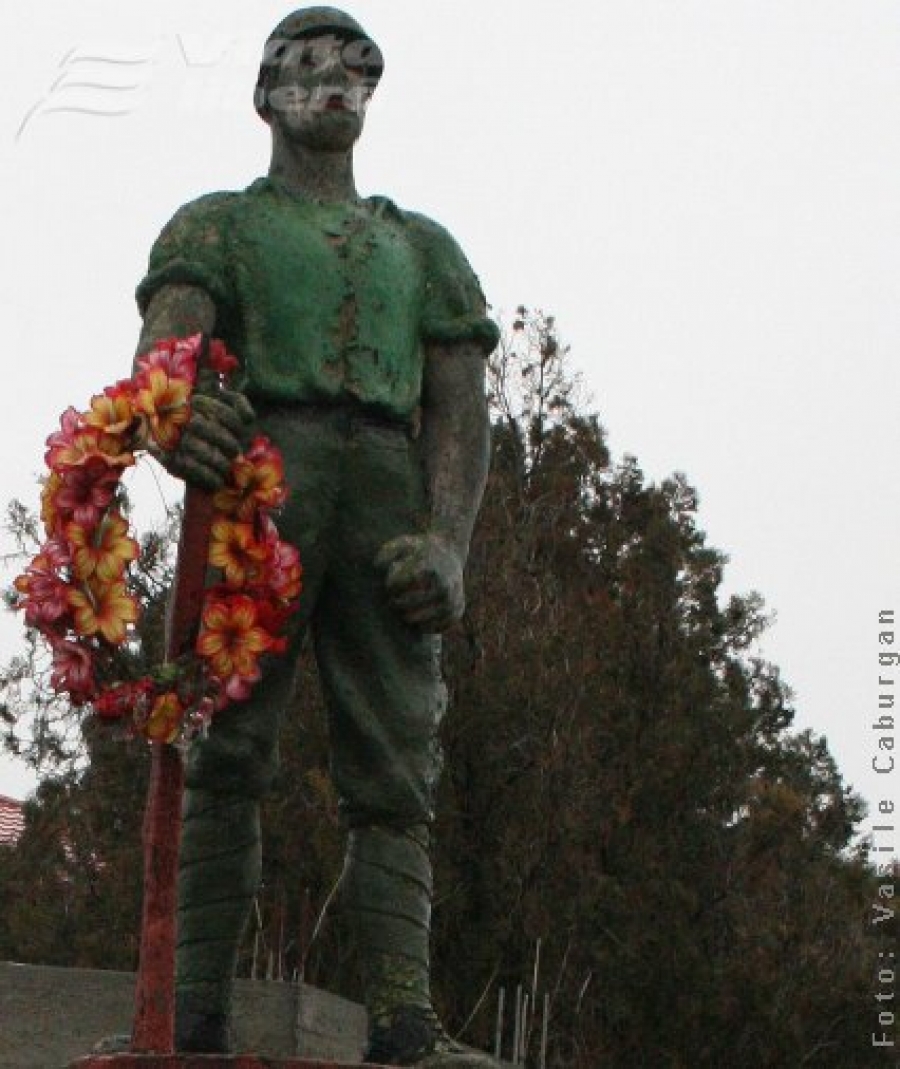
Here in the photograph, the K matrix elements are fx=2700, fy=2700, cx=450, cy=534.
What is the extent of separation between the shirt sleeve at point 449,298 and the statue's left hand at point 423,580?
585 millimetres

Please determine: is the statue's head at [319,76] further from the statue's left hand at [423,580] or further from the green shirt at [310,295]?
the statue's left hand at [423,580]

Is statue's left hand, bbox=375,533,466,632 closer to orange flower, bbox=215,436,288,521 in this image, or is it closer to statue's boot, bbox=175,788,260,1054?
orange flower, bbox=215,436,288,521

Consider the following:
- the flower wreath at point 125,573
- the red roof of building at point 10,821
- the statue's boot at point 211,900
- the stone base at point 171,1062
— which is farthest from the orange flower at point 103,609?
the red roof of building at point 10,821

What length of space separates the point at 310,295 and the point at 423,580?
2.60 feet

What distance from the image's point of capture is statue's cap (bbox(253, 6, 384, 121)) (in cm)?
702

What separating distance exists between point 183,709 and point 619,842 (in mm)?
16647

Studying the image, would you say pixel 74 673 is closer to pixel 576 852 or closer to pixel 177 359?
pixel 177 359

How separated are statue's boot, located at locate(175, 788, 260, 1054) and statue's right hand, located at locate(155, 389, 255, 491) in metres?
0.93

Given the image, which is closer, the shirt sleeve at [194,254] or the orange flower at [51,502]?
the orange flower at [51,502]

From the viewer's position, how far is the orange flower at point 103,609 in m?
6.13

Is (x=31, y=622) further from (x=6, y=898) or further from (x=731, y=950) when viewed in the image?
(x=6, y=898)

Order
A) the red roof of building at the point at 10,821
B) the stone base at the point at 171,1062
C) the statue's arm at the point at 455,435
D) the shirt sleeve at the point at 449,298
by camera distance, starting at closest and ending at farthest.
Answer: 1. the stone base at the point at 171,1062
2. the statue's arm at the point at 455,435
3. the shirt sleeve at the point at 449,298
4. the red roof of building at the point at 10,821

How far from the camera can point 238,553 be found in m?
6.23

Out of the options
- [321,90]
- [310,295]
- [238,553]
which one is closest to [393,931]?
[238,553]
